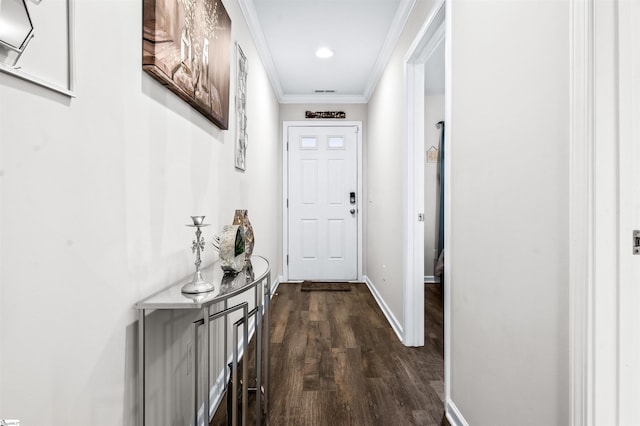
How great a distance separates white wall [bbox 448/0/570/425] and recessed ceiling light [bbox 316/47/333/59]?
1807mm

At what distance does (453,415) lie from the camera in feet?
5.17

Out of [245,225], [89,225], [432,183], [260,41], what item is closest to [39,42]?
[89,225]

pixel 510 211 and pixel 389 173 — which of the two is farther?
pixel 389 173

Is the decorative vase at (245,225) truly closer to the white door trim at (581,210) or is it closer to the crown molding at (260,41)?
the white door trim at (581,210)

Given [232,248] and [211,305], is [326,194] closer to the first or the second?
[232,248]

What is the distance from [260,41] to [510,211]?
265 centimetres

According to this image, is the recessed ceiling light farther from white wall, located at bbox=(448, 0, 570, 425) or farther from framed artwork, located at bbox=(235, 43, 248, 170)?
white wall, located at bbox=(448, 0, 570, 425)

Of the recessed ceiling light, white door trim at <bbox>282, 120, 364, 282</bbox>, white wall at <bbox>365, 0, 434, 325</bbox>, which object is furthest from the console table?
white door trim at <bbox>282, 120, 364, 282</bbox>

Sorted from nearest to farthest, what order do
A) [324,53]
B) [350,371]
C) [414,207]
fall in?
[350,371] → [414,207] → [324,53]

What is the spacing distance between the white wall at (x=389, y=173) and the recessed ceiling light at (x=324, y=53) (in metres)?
0.59

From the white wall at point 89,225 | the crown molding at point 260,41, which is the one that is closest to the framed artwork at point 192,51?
the white wall at point 89,225

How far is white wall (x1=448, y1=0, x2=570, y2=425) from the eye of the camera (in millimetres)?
942

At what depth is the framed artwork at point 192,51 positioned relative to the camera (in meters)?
1.11

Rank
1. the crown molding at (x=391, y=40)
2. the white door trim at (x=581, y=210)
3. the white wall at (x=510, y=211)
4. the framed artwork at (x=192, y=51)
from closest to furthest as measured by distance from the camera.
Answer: the white door trim at (x=581, y=210) → the white wall at (x=510, y=211) → the framed artwork at (x=192, y=51) → the crown molding at (x=391, y=40)
